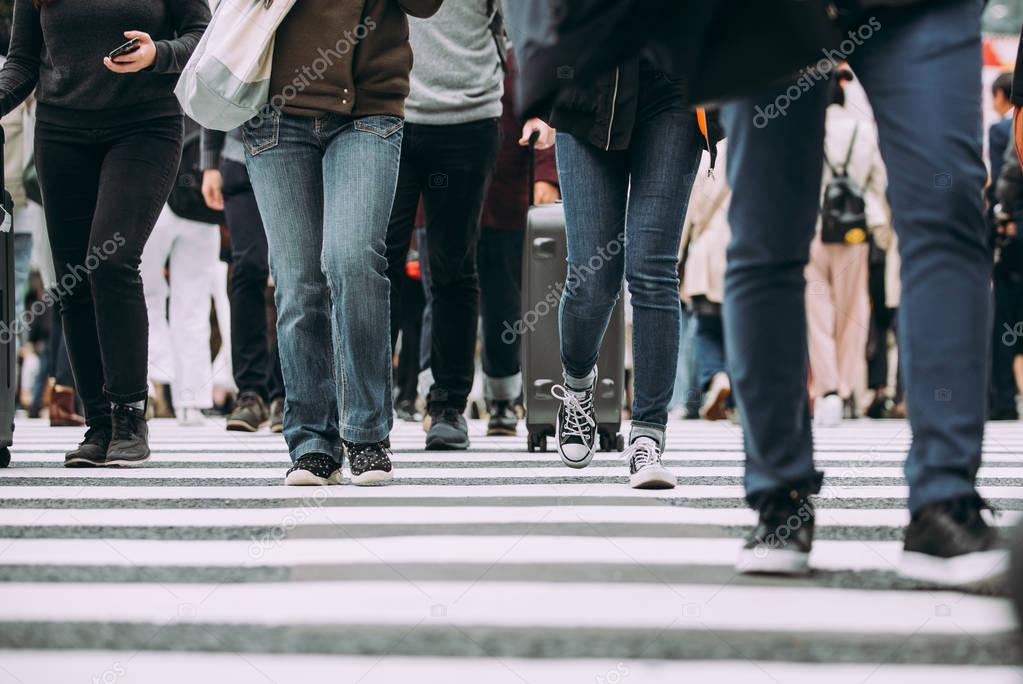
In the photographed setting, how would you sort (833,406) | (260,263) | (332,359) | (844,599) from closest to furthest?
(844,599) < (332,359) < (260,263) < (833,406)

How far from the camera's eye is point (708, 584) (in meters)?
2.22

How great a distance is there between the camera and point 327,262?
3.78m

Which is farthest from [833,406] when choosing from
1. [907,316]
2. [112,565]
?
[112,565]

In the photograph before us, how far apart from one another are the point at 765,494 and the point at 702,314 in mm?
7021

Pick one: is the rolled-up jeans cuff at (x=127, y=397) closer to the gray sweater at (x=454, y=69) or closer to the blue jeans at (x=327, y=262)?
the blue jeans at (x=327, y=262)

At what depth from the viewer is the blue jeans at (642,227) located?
3969 mm

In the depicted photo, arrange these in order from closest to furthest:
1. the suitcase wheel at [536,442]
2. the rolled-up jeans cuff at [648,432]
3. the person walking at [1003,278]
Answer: the rolled-up jeans cuff at [648,432] < the suitcase wheel at [536,442] < the person walking at [1003,278]

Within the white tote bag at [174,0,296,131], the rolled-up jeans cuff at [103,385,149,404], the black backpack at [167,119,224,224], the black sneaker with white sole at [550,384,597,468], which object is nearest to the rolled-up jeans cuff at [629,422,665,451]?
the black sneaker with white sole at [550,384,597,468]

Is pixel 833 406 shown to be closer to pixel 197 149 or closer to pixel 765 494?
pixel 197 149

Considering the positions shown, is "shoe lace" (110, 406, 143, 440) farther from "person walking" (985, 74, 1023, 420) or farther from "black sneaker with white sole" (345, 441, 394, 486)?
"person walking" (985, 74, 1023, 420)

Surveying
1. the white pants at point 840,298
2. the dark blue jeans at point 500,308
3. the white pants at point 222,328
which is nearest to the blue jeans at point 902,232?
the dark blue jeans at point 500,308

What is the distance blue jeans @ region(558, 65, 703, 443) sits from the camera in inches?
156

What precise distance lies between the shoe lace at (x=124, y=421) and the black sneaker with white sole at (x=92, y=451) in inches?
3.5

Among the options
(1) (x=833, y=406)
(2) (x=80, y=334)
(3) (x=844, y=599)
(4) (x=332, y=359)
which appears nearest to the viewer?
(3) (x=844, y=599)
